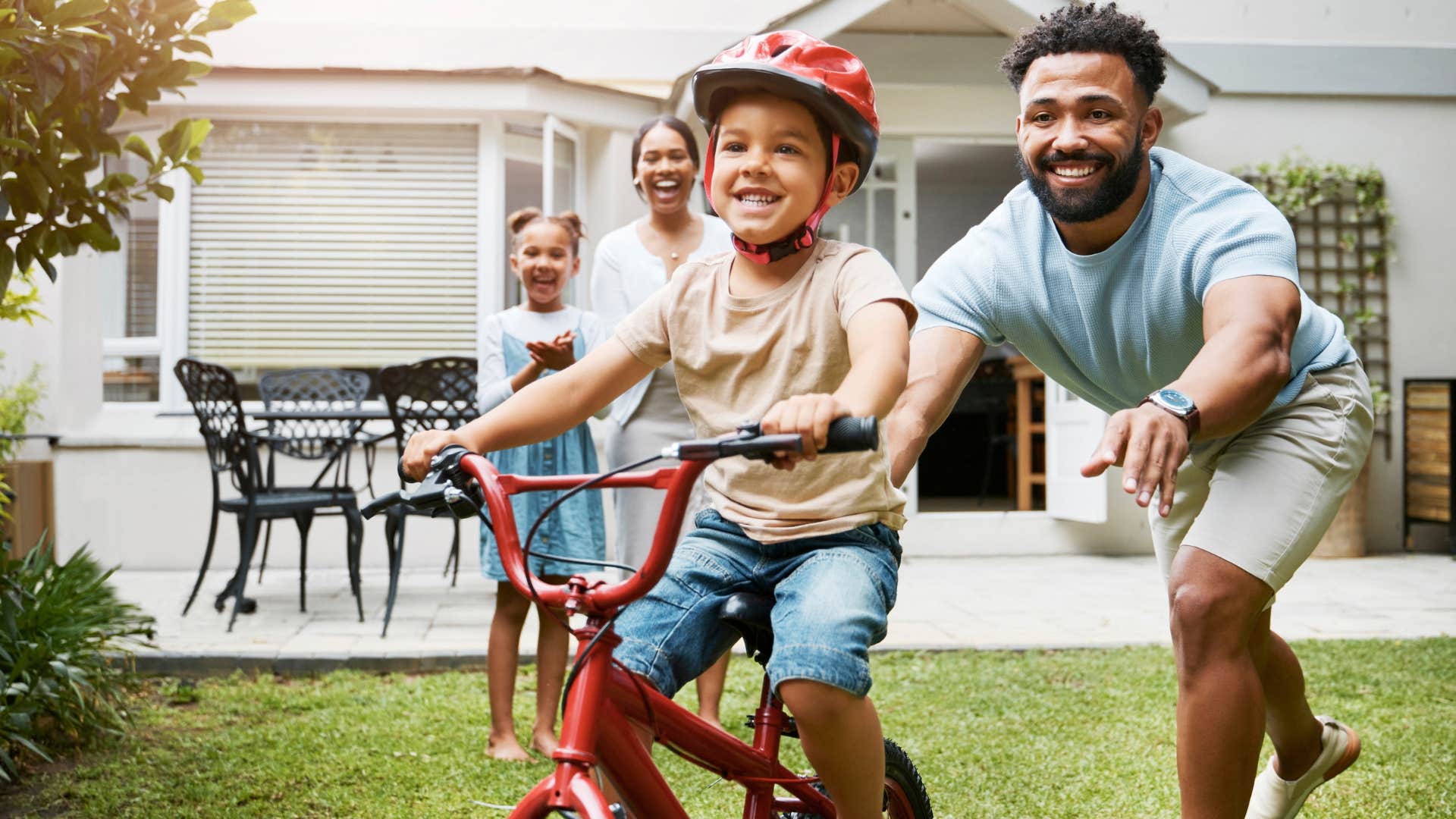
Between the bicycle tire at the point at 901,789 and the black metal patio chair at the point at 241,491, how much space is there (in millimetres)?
3938

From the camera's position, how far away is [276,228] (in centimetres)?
852

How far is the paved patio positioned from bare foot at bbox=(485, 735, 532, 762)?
1286 mm

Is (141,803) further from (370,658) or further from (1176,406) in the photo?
(1176,406)

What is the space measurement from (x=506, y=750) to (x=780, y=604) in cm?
205

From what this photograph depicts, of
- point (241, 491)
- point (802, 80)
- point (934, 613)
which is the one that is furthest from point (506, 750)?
point (934, 613)

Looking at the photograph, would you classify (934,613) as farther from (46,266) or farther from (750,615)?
(750,615)

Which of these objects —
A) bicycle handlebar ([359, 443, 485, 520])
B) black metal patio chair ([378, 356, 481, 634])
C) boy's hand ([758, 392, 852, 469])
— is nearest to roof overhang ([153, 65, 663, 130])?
black metal patio chair ([378, 356, 481, 634])

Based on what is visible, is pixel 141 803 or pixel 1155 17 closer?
pixel 141 803

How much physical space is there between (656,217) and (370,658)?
→ 2.20m

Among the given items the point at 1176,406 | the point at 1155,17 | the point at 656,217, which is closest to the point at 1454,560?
the point at 1155,17

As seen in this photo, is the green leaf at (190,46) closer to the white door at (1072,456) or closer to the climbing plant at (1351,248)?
the white door at (1072,456)

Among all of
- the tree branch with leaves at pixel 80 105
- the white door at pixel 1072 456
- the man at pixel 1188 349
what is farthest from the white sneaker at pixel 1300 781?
the white door at pixel 1072 456

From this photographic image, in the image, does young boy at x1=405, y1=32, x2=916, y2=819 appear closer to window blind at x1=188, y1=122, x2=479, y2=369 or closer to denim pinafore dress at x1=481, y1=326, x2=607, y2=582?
denim pinafore dress at x1=481, y1=326, x2=607, y2=582

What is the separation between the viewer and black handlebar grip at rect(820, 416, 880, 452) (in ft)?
5.02
